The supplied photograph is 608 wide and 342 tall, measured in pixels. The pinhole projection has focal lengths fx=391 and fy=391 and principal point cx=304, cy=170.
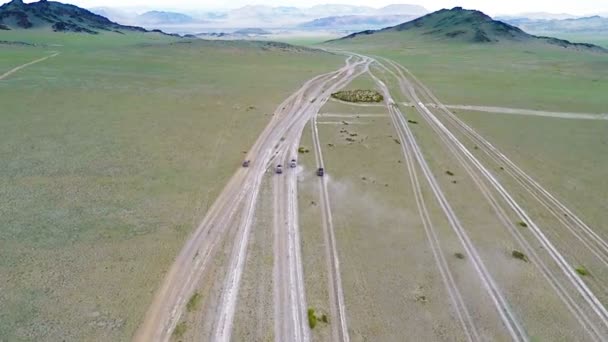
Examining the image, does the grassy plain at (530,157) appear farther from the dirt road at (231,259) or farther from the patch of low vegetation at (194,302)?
the patch of low vegetation at (194,302)

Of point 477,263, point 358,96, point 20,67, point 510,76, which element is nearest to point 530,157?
point 477,263

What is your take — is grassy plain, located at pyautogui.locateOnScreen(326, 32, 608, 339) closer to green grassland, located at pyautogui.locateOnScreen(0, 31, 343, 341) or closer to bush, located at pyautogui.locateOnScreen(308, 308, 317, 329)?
bush, located at pyautogui.locateOnScreen(308, 308, 317, 329)

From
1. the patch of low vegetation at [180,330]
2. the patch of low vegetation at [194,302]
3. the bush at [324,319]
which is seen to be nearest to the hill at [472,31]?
the bush at [324,319]

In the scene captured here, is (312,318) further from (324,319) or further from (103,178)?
(103,178)

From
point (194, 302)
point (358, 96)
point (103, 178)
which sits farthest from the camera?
point (358, 96)

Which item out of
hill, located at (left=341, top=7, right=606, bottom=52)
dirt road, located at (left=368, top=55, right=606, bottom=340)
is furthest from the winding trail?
hill, located at (left=341, top=7, right=606, bottom=52)

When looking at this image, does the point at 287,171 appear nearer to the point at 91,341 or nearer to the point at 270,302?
the point at 270,302

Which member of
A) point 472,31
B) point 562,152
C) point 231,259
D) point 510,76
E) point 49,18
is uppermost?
point 472,31
